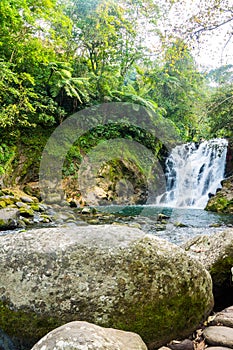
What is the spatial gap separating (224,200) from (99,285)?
11.5 m

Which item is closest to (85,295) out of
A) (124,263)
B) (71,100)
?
(124,263)

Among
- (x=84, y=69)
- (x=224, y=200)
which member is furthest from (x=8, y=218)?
(x=84, y=69)

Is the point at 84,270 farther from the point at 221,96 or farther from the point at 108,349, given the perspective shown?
the point at 221,96

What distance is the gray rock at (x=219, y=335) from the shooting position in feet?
5.91

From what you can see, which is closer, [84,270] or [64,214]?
[84,270]

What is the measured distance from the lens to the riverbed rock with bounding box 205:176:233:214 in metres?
11.8

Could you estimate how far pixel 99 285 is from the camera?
1835 mm

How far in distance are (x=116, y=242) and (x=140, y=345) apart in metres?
0.67

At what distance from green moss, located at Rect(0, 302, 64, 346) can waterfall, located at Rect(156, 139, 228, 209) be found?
1253cm

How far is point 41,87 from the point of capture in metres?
13.6

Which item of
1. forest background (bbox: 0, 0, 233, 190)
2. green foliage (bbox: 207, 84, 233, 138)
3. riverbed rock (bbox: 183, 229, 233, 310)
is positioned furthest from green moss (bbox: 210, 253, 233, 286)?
green foliage (bbox: 207, 84, 233, 138)

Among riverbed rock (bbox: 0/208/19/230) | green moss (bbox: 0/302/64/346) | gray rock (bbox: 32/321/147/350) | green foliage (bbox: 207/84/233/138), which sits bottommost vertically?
riverbed rock (bbox: 0/208/19/230)

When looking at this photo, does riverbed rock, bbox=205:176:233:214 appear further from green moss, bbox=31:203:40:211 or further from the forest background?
green moss, bbox=31:203:40:211

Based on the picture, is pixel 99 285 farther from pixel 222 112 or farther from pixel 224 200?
pixel 224 200
